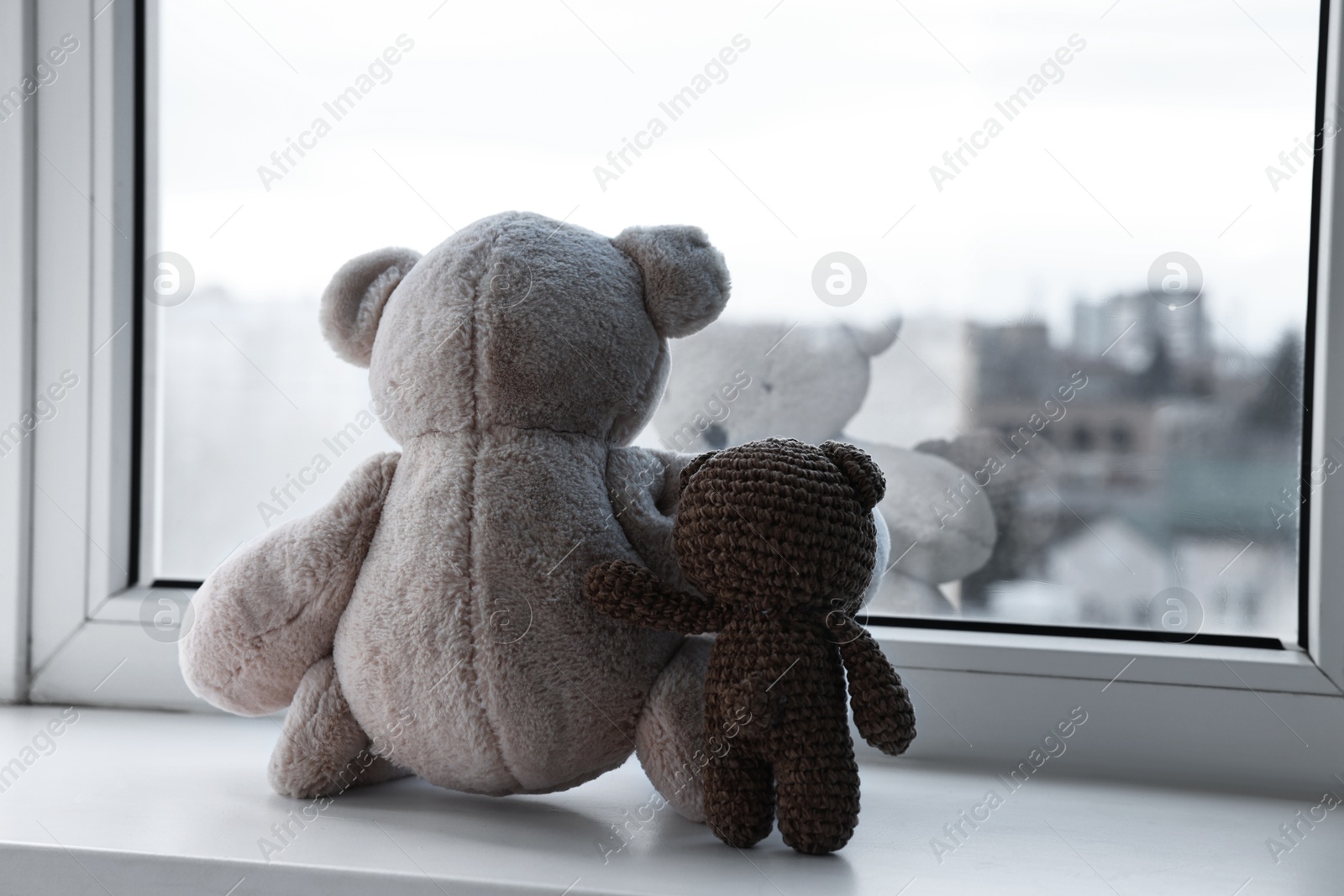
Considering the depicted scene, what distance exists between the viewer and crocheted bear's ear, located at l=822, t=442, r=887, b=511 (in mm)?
655

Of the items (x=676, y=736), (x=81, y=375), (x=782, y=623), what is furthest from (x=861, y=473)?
(x=81, y=375)

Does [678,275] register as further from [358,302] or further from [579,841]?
[579,841]

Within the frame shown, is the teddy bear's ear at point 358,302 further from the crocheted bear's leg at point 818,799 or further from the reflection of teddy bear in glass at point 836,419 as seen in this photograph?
the crocheted bear's leg at point 818,799

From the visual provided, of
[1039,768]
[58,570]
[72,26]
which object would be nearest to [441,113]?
[72,26]

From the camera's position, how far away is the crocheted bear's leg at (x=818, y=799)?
640 mm

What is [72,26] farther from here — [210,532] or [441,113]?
[210,532]

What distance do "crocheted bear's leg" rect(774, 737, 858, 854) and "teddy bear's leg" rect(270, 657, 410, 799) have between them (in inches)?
11.4

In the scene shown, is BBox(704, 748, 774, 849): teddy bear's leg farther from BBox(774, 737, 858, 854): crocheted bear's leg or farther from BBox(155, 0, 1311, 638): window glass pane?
BBox(155, 0, 1311, 638): window glass pane

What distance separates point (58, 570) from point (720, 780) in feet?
2.53

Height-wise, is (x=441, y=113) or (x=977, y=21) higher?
(x=977, y=21)

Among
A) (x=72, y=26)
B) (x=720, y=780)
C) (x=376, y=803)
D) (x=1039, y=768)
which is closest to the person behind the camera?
(x=720, y=780)

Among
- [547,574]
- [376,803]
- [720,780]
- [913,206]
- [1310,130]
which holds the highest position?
[1310,130]

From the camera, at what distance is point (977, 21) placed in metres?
0.96

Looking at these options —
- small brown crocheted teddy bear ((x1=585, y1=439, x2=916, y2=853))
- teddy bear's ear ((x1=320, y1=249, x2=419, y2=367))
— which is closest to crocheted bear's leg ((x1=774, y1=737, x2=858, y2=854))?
small brown crocheted teddy bear ((x1=585, y1=439, x2=916, y2=853))
